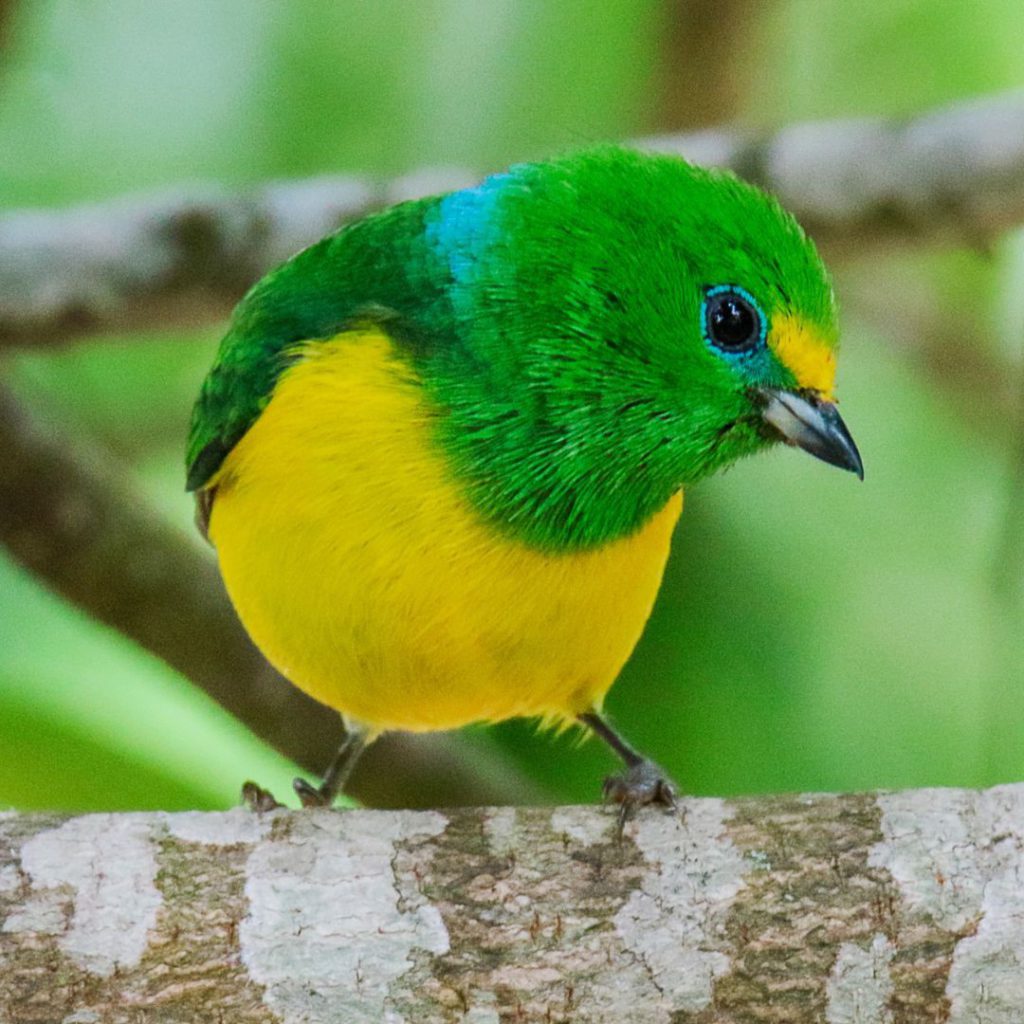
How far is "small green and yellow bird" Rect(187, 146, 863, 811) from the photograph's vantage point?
10.1 feet

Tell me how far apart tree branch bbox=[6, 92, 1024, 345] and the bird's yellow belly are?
4.01 ft

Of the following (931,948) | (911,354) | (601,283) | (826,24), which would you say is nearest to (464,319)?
(601,283)

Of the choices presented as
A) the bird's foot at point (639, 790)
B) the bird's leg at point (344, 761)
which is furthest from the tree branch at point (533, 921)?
the bird's leg at point (344, 761)

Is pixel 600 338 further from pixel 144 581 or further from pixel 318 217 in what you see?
pixel 144 581

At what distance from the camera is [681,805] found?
9.76 ft

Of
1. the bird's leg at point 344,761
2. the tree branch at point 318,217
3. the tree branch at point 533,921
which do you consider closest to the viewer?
the tree branch at point 533,921

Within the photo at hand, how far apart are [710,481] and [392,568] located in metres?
2.26

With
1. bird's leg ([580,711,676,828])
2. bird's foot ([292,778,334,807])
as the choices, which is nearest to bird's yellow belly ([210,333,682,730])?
bird's leg ([580,711,676,828])

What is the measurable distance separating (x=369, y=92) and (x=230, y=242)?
1.76 m

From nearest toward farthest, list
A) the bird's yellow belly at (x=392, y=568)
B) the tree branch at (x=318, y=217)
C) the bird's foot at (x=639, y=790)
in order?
the bird's foot at (x=639, y=790), the bird's yellow belly at (x=392, y=568), the tree branch at (x=318, y=217)

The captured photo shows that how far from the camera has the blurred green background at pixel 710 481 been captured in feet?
15.2

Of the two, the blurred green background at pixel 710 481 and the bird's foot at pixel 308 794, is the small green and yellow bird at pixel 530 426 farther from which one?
the blurred green background at pixel 710 481

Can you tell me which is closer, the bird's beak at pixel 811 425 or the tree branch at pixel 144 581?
the bird's beak at pixel 811 425

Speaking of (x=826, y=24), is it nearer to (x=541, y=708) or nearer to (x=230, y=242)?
(x=230, y=242)
